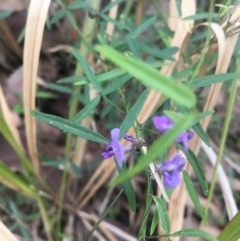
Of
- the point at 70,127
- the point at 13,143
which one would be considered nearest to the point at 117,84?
the point at 70,127

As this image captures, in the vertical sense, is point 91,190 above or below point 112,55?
below

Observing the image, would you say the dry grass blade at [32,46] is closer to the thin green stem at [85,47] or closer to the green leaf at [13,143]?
the green leaf at [13,143]

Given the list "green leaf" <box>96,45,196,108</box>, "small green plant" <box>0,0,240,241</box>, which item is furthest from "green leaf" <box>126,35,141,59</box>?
"green leaf" <box>96,45,196,108</box>

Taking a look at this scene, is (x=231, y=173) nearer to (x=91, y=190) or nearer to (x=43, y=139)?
(x=91, y=190)

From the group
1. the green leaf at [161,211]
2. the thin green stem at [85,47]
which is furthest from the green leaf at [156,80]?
the thin green stem at [85,47]

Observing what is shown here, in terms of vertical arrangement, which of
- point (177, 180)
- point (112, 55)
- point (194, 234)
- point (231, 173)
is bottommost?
point (231, 173)

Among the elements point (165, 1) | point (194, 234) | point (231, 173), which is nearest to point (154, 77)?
point (194, 234)
